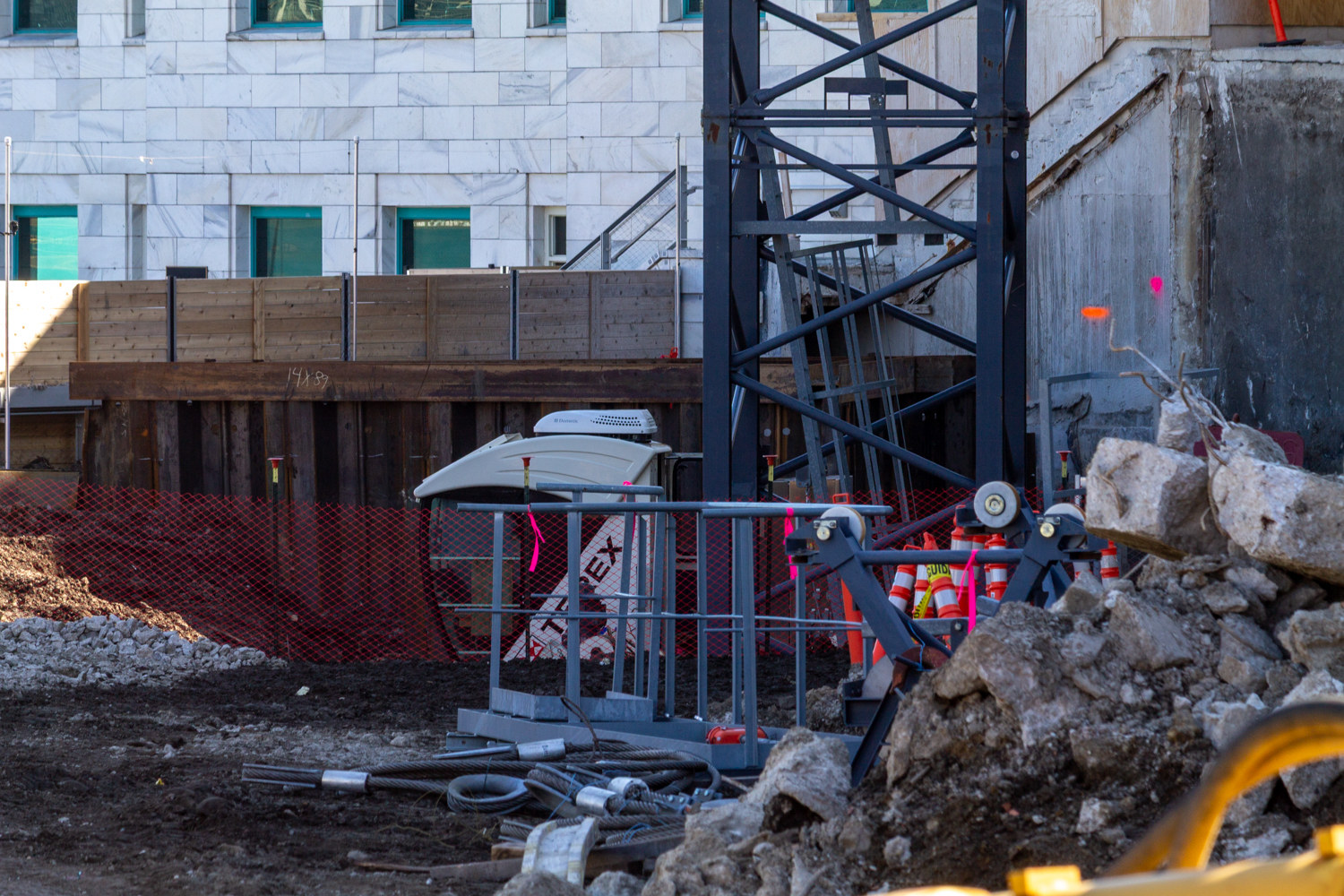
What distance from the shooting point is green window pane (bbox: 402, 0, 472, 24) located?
25859mm

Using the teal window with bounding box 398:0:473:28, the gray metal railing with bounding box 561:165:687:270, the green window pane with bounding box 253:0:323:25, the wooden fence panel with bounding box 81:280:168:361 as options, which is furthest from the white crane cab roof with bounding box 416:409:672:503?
the green window pane with bounding box 253:0:323:25

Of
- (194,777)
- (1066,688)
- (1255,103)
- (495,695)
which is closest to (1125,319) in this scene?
(1255,103)

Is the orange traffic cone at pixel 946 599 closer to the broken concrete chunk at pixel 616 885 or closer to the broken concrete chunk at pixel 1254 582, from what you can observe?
the broken concrete chunk at pixel 1254 582

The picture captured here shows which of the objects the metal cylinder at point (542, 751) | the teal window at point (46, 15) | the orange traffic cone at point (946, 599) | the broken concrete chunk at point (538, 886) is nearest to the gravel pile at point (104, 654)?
the metal cylinder at point (542, 751)

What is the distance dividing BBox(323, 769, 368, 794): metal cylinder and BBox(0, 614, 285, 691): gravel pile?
434 cm

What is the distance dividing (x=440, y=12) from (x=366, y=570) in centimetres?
1605

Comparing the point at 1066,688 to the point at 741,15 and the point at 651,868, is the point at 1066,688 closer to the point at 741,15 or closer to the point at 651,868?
the point at 651,868

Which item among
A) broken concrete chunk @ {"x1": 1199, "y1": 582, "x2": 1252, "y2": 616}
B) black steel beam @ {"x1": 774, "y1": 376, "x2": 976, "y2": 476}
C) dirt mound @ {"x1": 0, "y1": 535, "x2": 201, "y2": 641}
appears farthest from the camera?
dirt mound @ {"x1": 0, "y1": 535, "x2": 201, "y2": 641}

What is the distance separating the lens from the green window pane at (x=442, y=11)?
25859 mm

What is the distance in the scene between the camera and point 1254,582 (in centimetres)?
454

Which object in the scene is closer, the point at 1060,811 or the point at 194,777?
the point at 1060,811

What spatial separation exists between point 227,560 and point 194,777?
266 inches

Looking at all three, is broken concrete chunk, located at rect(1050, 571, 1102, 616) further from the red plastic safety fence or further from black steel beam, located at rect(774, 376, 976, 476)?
the red plastic safety fence

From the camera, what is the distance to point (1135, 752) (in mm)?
4039
